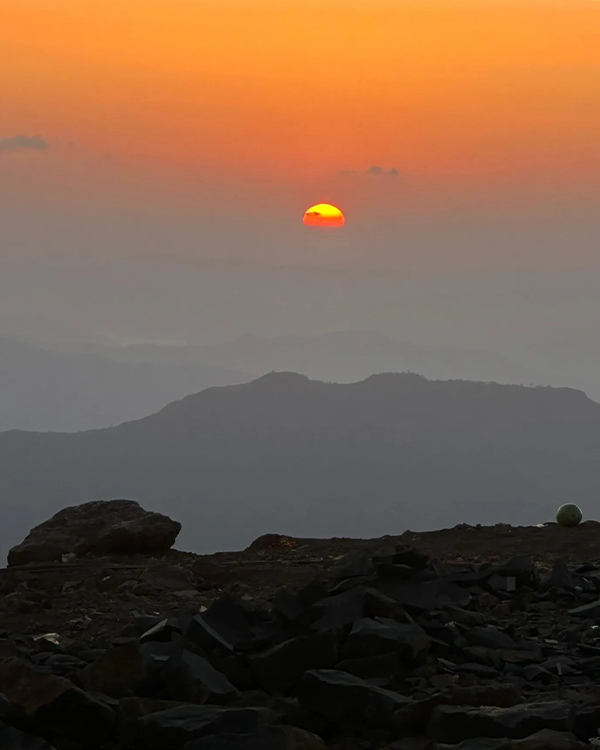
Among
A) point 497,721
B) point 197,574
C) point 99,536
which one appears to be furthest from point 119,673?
point 99,536

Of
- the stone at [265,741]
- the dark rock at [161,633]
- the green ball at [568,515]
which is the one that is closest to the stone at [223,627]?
the dark rock at [161,633]

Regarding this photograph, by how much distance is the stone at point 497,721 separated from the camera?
21.1ft

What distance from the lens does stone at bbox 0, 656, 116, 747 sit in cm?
697

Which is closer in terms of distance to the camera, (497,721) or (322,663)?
(497,721)

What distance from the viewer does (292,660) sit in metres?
7.93

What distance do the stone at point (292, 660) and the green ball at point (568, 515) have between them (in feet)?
37.6

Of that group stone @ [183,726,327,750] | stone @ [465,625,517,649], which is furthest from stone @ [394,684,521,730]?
stone @ [465,625,517,649]

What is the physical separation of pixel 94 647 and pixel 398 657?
112 inches

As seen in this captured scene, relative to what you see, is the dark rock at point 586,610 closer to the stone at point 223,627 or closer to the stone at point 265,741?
the stone at point 223,627

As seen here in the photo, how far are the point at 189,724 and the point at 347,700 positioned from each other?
1160 mm

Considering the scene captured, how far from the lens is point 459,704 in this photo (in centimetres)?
692

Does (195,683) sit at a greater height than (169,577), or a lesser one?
lesser

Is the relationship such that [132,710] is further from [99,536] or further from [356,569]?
[99,536]

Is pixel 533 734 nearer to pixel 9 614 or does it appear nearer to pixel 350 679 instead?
pixel 350 679
